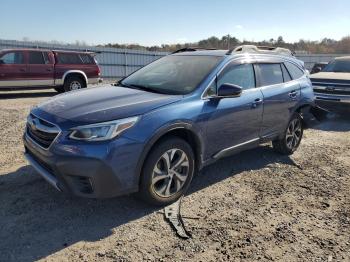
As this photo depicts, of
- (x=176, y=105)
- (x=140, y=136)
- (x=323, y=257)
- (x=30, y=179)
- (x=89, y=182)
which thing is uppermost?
(x=176, y=105)

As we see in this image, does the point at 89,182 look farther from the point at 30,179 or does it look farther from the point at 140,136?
the point at 30,179

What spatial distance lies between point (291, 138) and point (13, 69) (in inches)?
394

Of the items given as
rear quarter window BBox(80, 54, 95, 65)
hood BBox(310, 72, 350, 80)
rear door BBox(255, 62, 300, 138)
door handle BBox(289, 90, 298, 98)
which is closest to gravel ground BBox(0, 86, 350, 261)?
rear door BBox(255, 62, 300, 138)

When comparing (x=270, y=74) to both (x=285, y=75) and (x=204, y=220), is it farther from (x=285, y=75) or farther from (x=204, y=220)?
(x=204, y=220)

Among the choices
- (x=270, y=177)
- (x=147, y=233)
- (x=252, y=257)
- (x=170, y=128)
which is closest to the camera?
(x=252, y=257)

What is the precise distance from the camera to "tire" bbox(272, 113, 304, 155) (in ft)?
20.2

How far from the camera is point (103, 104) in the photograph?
3.94 meters

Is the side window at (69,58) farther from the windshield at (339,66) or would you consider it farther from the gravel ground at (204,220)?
Result: the windshield at (339,66)

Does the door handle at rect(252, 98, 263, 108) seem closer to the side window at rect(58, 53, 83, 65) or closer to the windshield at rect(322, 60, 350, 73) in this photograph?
the windshield at rect(322, 60, 350, 73)

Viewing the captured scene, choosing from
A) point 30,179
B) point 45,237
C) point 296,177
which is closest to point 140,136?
point 45,237

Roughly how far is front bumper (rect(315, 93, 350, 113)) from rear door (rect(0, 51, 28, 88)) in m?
9.83

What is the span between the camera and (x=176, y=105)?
4.06 metres

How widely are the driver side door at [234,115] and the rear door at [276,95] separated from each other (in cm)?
18

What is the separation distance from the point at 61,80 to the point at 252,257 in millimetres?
11818
